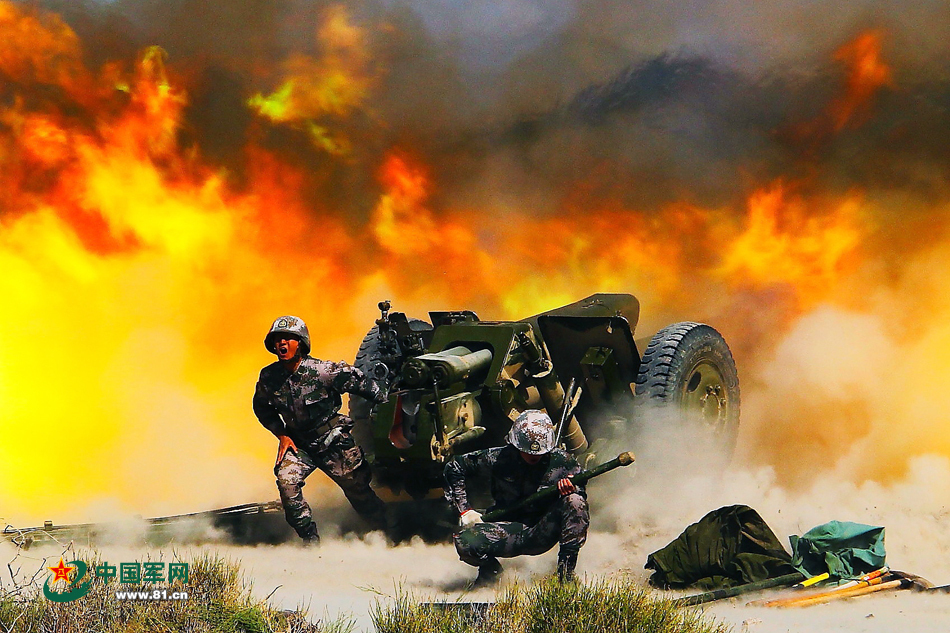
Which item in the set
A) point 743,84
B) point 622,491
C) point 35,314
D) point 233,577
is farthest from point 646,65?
point 233,577

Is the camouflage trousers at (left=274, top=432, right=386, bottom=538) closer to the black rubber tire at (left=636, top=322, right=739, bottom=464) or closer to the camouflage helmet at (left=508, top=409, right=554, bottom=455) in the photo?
the camouflage helmet at (left=508, top=409, right=554, bottom=455)

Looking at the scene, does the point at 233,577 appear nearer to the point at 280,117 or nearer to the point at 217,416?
the point at 217,416

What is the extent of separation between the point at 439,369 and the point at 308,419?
957mm

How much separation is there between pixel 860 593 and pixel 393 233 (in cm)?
813

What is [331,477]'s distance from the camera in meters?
7.65

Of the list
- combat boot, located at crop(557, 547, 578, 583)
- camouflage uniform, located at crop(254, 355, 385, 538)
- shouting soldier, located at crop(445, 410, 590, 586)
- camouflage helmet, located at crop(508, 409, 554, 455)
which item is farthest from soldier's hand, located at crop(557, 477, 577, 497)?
camouflage uniform, located at crop(254, 355, 385, 538)

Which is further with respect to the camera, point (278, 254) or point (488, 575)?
point (278, 254)

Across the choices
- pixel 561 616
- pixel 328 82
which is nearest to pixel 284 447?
pixel 561 616

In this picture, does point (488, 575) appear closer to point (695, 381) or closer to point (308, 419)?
point (308, 419)

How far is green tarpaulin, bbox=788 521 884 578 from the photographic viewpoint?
20.3ft

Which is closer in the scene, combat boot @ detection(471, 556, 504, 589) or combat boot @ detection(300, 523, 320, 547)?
combat boot @ detection(471, 556, 504, 589)

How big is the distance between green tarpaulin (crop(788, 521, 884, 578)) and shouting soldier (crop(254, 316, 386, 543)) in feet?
9.60

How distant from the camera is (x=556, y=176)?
13.1 meters

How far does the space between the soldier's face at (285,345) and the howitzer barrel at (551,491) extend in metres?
1.83
